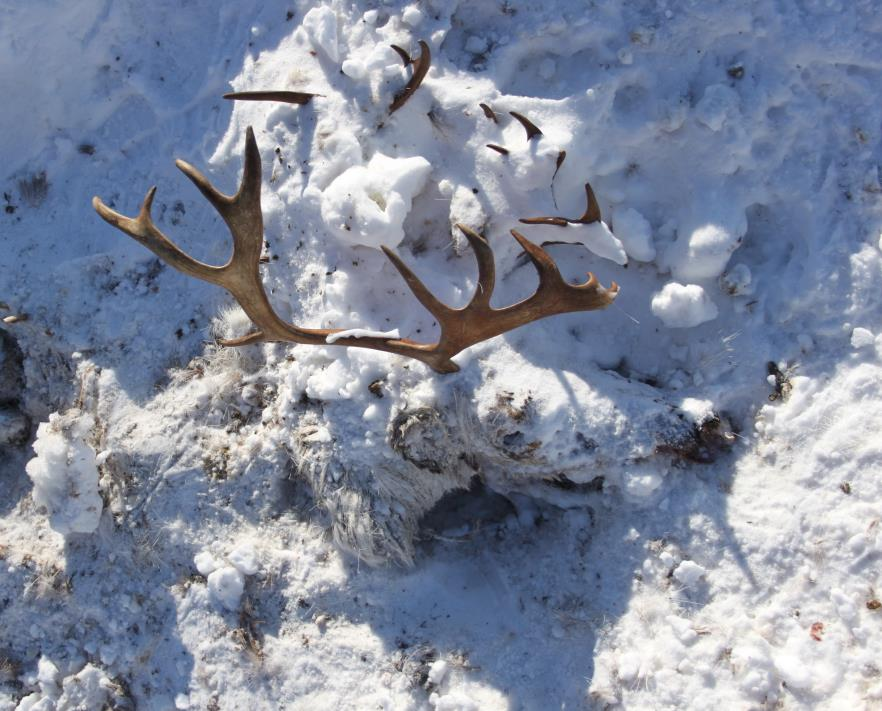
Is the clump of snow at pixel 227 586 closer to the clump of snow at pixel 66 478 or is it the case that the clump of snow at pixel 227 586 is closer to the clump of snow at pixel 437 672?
the clump of snow at pixel 66 478

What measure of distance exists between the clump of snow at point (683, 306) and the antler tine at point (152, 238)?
7.59 feet

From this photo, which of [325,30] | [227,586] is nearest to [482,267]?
[325,30]

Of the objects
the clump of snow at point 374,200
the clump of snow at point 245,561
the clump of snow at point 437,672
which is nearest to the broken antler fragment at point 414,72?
the clump of snow at point 374,200

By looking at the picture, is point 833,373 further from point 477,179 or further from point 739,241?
point 477,179

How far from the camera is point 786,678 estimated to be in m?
3.44

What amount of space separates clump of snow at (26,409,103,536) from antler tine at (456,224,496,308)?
2612 millimetres

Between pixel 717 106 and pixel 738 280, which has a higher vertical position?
pixel 717 106

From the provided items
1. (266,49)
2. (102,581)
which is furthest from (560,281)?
(102,581)

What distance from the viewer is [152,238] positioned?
3.28 meters

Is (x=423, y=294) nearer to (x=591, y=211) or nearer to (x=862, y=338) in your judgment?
(x=591, y=211)

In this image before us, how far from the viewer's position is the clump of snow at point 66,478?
4273mm

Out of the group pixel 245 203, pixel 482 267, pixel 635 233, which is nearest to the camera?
pixel 245 203

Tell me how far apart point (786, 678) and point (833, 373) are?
156 cm

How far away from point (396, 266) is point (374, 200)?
75cm
